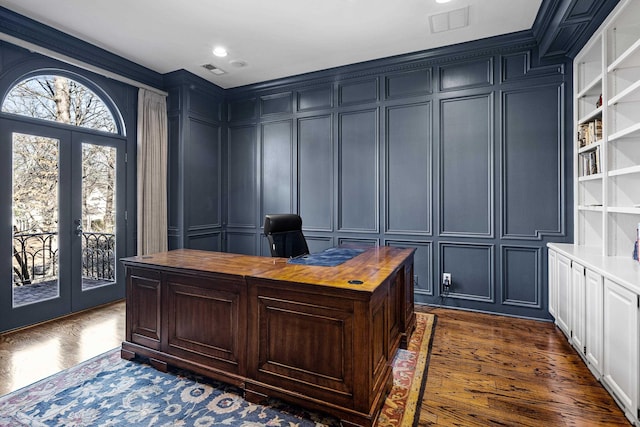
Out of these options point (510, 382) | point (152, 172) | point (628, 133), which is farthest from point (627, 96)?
point (152, 172)

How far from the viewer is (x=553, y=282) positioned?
126 inches

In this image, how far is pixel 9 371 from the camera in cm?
242

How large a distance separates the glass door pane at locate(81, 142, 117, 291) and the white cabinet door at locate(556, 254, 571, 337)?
4802 mm

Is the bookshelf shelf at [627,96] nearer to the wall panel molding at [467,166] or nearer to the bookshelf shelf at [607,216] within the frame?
the bookshelf shelf at [607,216]

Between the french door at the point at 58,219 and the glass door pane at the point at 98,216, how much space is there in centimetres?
1

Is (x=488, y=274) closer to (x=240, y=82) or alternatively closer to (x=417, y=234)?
(x=417, y=234)

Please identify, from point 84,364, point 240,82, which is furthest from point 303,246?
point 240,82

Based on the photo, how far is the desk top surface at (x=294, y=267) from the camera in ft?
6.22

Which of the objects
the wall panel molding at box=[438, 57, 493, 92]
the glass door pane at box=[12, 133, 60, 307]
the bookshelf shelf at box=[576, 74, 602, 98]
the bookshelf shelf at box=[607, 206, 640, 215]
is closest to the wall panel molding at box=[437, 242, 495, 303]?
the bookshelf shelf at box=[607, 206, 640, 215]

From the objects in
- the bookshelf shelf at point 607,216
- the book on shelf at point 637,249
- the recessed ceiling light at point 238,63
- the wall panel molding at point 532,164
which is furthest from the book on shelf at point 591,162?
the recessed ceiling light at point 238,63

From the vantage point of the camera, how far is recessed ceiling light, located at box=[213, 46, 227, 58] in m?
3.81

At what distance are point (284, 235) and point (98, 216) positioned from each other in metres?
2.43

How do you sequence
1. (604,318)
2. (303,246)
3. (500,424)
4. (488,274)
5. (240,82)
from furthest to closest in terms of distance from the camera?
1. (240,82)
2. (488,274)
3. (303,246)
4. (604,318)
5. (500,424)

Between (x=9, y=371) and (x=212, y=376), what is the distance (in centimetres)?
157
